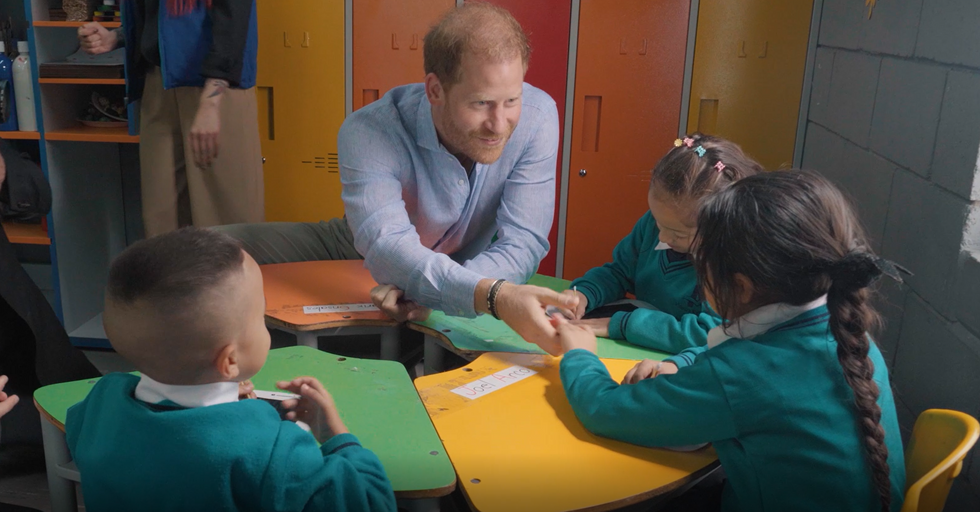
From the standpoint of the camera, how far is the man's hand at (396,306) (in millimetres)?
1846

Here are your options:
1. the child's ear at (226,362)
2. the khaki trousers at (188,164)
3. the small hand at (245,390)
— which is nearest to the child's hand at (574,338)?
the small hand at (245,390)

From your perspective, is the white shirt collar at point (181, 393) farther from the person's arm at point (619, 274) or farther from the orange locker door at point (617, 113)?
the orange locker door at point (617, 113)

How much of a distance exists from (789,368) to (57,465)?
50.2 inches

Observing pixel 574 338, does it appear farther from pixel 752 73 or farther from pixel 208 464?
pixel 752 73

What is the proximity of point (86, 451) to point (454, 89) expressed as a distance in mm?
1208

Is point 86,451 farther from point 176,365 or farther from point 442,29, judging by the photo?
point 442,29

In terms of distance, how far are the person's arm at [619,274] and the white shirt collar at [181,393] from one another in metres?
1.12

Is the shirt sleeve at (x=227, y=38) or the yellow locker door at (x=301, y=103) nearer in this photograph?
the shirt sleeve at (x=227, y=38)

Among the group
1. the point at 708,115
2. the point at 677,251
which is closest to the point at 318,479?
the point at 677,251

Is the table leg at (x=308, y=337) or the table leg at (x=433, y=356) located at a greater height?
the table leg at (x=308, y=337)

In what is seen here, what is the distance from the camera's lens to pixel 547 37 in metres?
3.34

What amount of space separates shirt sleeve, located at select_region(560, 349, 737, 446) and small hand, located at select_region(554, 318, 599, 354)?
0.16 meters

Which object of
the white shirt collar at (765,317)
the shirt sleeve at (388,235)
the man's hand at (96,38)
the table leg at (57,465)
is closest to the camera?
the white shirt collar at (765,317)

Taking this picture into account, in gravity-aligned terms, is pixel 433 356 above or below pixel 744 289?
below
